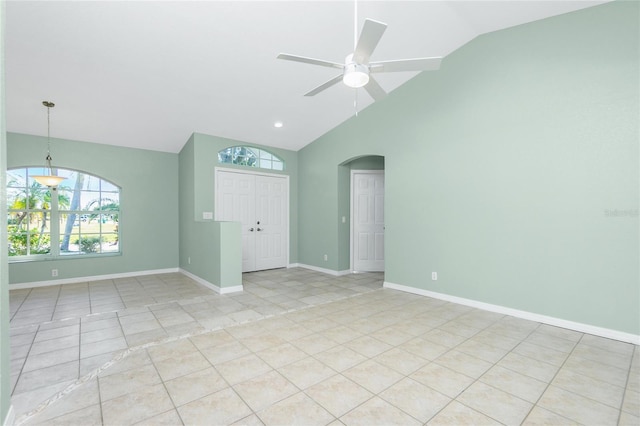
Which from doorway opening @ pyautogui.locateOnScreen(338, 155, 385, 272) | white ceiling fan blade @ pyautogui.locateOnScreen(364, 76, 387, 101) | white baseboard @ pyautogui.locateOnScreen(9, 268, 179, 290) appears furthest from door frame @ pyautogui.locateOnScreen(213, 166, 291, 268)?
white ceiling fan blade @ pyautogui.locateOnScreen(364, 76, 387, 101)

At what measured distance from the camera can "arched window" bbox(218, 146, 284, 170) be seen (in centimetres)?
594

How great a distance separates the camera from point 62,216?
17.4 ft

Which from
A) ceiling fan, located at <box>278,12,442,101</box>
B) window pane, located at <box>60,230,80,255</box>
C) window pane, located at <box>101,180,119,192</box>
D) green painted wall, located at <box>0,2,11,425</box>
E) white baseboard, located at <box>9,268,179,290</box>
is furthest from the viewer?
window pane, located at <box>101,180,119,192</box>

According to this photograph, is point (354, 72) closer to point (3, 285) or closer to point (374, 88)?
point (374, 88)

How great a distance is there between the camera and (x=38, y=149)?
16.5 ft

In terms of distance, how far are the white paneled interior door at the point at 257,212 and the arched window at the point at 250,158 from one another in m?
0.24

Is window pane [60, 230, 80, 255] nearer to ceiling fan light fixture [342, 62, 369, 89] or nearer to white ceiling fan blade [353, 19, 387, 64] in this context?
ceiling fan light fixture [342, 62, 369, 89]

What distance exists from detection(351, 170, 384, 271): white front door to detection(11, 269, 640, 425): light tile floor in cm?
229

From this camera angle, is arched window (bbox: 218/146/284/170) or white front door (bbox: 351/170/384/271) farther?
white front door (bbox: 351/170/384/271)

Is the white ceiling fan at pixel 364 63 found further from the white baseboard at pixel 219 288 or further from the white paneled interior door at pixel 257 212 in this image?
the white paneled interior door at pixel 257 212

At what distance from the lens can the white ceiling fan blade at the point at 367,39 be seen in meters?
1.77

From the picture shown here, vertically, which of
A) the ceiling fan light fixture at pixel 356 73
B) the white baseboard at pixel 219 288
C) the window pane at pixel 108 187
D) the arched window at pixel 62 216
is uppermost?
the ceiling fan light fixture at pixel 356 73

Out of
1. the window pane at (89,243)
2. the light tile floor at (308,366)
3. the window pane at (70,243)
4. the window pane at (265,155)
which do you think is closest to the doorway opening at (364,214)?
the window pane at (265,155)

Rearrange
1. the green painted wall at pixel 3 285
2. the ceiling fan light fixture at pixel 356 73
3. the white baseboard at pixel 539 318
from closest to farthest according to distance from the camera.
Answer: the green painted wall at pixel 3 285
the ceiling fan light fixture at pixel 356 73
the white baseboard at pixel 539 318
